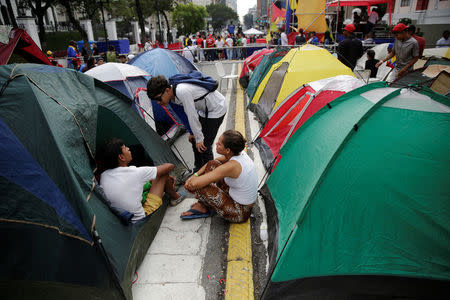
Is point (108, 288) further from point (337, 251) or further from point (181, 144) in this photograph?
point (181, 144)

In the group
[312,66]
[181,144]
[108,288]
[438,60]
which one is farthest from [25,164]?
[438,60]

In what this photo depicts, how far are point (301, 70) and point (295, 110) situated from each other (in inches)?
61.3

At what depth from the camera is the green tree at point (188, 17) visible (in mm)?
46375

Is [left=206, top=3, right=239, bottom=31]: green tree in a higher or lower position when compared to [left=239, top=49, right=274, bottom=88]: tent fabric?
higher

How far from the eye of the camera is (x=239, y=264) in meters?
2.59

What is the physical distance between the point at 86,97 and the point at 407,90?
2990 millimetres

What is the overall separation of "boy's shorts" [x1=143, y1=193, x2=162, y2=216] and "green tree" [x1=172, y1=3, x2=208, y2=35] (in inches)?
1903

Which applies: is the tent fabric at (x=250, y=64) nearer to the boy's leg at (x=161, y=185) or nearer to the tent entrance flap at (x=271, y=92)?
the tent entrance flap at (x=271, y=92)

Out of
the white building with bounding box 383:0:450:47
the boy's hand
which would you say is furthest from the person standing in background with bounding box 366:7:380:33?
the boy's hand

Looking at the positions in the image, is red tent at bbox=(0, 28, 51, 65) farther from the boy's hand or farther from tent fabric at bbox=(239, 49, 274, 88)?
tent fabric at bbox=(239, 49, 274, 88)

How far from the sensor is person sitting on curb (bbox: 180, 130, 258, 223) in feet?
8.88

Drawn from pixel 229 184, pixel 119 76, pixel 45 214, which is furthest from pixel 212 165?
pixel 119 76

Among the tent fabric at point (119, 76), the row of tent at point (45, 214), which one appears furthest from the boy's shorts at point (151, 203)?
the tent fabric at point (119, 76)

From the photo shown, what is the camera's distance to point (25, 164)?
1952mm
